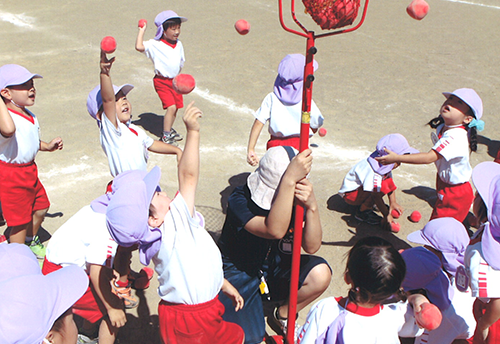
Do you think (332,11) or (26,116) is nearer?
(332,11)

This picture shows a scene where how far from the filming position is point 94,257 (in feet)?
9.26

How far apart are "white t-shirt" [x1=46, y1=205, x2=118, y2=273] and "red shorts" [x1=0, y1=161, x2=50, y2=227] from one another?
120 cm

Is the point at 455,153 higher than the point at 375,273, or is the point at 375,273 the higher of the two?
the point at 375,273

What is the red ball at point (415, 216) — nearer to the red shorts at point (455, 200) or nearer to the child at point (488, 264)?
the red shorts at point (455, 200)

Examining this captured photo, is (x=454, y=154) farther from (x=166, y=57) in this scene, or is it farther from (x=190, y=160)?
(x=166, y=57)

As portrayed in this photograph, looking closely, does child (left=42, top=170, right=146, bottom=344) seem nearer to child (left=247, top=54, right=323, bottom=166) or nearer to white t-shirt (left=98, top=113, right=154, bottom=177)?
white t-shirt (left=98, top=113, right=154, bottom=177)

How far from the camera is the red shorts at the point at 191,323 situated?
2.56 metres

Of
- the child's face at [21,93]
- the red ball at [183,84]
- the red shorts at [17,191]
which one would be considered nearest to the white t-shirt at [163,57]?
the child's face at [21,93]

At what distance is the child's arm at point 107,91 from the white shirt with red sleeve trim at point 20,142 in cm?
73

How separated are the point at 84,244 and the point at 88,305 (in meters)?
0.42

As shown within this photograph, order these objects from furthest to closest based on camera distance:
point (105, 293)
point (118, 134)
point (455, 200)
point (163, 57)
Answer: point (163, 57) → point (455, 200) → point (118, 134) → point (105, 293)

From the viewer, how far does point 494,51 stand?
31.4 feet

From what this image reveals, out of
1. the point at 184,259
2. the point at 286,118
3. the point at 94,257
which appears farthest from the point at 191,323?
the point at 286,118

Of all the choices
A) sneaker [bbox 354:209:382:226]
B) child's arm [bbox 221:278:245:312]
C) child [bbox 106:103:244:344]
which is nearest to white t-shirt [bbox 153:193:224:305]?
child [bbox 106:103:244:344]
